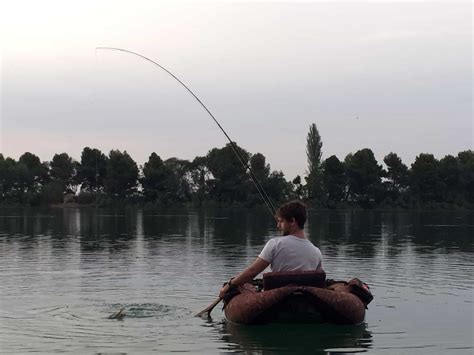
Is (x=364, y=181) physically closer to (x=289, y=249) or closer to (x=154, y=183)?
(x=154, y=183)

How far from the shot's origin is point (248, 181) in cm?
10688

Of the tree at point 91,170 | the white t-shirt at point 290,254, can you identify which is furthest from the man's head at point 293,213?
the tree at point 91,170

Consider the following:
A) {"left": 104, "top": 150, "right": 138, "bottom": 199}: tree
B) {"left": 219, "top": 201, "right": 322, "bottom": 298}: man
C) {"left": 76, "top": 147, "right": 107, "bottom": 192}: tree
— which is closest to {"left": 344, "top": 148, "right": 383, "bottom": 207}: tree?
{"left": 104, "top": 150, "right": 138, "bottom": 199}: tree

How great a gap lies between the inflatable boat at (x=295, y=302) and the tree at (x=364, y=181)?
313 ft

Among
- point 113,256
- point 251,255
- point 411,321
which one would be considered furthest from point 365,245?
point 411,321

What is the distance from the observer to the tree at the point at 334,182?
347ft

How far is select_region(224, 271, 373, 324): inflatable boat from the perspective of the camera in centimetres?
1076

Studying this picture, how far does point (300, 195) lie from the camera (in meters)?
108

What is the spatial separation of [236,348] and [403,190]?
99.3 m

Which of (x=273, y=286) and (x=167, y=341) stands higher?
(x=273, y=286)

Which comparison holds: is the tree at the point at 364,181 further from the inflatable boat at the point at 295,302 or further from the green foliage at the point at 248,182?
the inflatable boat at the point at 295,302

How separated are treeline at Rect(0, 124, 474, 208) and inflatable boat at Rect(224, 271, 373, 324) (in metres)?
89.2

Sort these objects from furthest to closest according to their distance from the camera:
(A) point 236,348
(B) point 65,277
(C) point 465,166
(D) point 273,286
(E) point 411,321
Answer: (C) point 465,166 → (B) point 65,277 → (E) point 411,321 → (D) point 273,286 → (A) point 236,348

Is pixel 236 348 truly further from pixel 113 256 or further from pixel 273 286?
pixel 113 256
